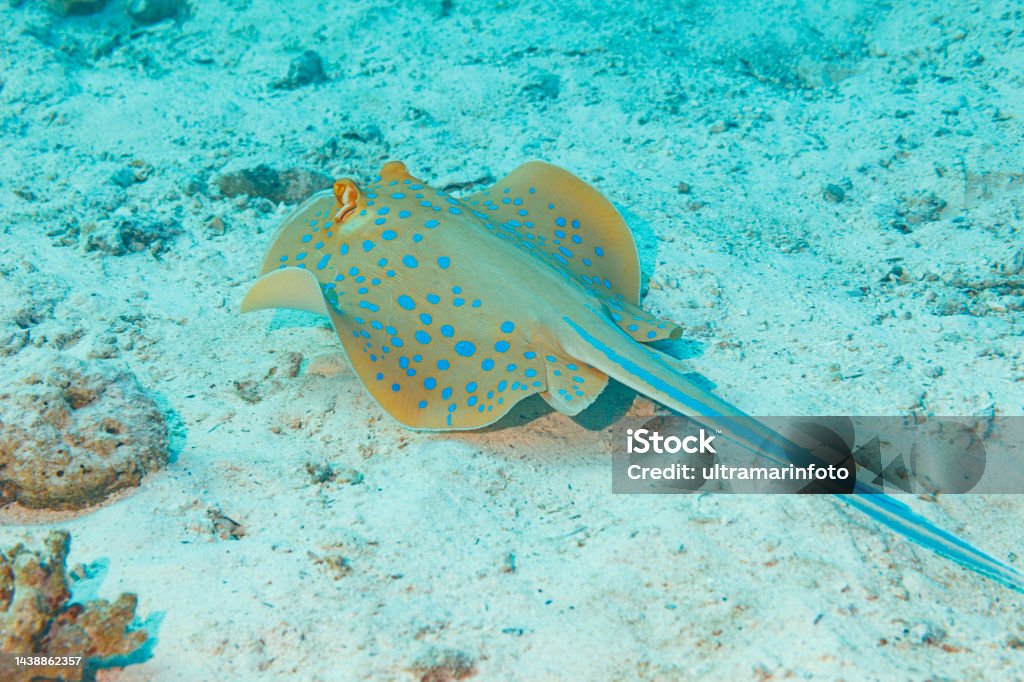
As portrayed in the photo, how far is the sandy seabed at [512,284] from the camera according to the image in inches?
104

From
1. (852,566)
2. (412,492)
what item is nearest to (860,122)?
(852,566)

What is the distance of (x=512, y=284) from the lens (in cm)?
382

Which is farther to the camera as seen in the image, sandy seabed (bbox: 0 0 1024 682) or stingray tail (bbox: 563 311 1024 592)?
stingray tail (bbox: 563 311 1024 592)

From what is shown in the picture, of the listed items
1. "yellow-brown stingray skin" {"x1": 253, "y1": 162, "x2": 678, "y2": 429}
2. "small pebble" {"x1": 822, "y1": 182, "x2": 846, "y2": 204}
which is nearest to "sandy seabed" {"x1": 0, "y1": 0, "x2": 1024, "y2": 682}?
"small pebble" {"x1": 822, "y1": 182, "x2": 846, "y2": 204}

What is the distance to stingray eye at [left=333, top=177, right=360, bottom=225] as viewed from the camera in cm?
421

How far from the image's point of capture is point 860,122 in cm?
655

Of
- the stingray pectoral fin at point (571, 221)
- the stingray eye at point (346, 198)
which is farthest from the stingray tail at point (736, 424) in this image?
the stingray eye at point (346, 198)

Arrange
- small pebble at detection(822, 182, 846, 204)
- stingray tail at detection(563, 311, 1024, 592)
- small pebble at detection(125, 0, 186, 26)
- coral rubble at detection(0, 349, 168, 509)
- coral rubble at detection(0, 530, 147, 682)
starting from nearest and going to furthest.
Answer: coral rubble at detection(0, 530, 147, 682), stingray tail at detection(563, 311, 1024, 592), coral rubble at detection(0, 349, 168, 509), small pebble at detection(822, 182, 846, 204), small pebble at detection(125, 0, 186, 26)

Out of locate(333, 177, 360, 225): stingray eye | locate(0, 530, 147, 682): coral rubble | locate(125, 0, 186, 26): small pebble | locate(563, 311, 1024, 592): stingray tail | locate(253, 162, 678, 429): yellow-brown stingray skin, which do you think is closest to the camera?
locate(0, 530, 147, 682): coral rubble

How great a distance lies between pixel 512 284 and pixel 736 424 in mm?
1498

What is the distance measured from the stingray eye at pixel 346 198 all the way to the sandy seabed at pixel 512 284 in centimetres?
93

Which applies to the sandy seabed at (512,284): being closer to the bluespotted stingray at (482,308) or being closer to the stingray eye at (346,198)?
the bluespotted stingray at (482,308)

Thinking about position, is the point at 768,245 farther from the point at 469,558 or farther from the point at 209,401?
the point at 209,401

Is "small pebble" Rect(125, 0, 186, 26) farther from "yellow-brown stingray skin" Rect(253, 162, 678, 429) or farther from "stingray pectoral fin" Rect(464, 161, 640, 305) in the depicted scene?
"stingray pectoral fin" Rect(464, 161, 640, 305)
